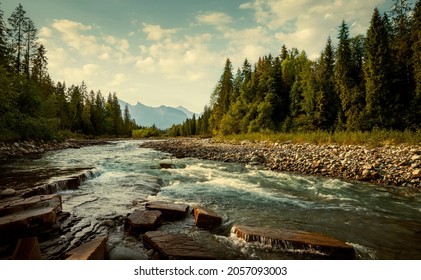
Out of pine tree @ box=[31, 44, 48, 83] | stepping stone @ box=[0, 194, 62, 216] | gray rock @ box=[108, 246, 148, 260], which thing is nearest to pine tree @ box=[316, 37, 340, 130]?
stepping stone @ box=[0, 194, 62, 216]

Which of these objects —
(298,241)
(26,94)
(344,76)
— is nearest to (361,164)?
(298,241)

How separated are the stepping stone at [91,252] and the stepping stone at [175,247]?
2.32ft

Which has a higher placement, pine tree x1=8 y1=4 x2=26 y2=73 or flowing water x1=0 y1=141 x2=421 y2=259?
pine tree x1=8 y1=4 x2=26 y2=73

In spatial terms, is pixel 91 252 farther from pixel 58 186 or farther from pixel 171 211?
pixel 58 186

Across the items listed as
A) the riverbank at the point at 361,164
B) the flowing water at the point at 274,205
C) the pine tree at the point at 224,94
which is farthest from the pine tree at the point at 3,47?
the pine tree at the point at 224,94

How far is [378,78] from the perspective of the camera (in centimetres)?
2392

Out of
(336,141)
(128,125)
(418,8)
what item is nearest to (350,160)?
(336,141)

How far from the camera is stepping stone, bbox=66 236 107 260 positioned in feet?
10.3

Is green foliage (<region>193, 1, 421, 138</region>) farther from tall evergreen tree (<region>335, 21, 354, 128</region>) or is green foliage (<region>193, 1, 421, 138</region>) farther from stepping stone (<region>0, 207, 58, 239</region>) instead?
stepping stone (<region>0, 207, 58, 239</region>)

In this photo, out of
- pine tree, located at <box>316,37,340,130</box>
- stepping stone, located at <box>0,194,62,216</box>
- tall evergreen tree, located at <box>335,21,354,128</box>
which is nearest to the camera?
stepping stone, located at <box>0,194,62,216</box>

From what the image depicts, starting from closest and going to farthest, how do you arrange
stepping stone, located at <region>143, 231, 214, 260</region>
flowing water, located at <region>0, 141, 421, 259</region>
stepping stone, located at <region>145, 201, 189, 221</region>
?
stepping stone, located at <region>143, 231, 214, 260</region>, flowing water, located at <region>0, 141, 421, 259</region>, stepping stone, located at <region>145, 201, 189, 221</region>

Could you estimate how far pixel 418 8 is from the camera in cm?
2330

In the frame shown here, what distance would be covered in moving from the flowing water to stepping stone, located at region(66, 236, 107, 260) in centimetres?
84

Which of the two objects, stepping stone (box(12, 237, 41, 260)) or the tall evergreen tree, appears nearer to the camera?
stepping stone (box(12, 237, 41, 260))
